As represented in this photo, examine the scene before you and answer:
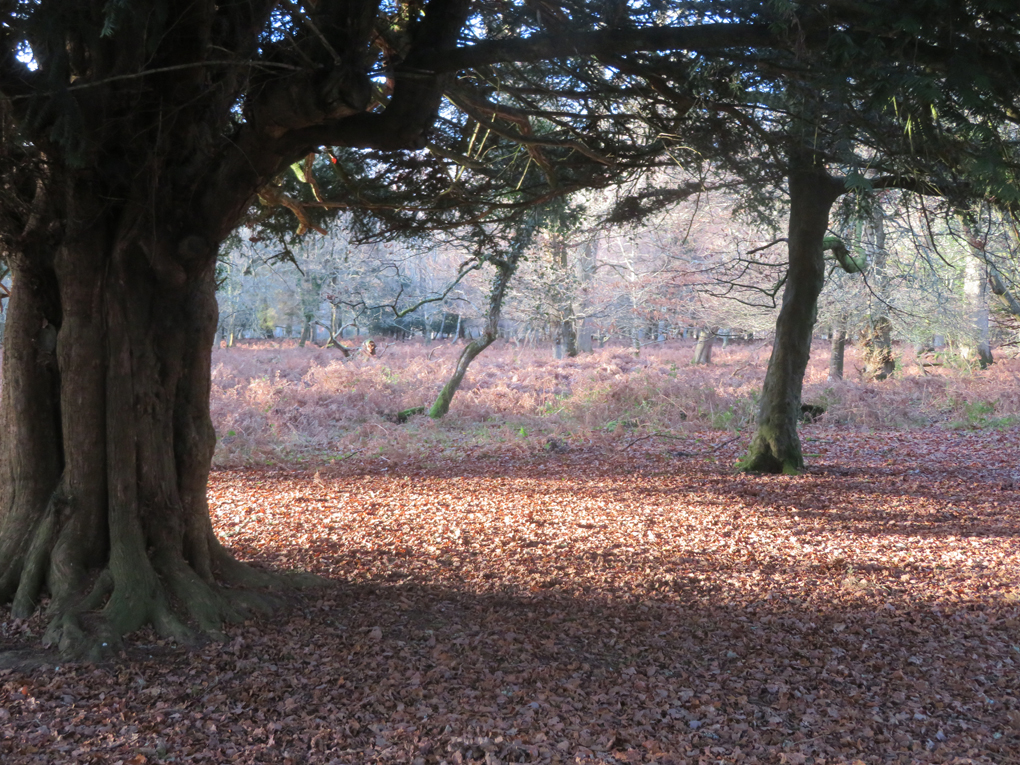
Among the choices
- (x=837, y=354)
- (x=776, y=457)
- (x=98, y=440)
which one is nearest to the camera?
(x=98, y=440)

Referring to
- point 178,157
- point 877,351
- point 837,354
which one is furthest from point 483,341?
point 837,354

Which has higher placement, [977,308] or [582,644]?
[977,308]

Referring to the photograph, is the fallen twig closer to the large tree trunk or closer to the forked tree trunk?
the large tree trunk

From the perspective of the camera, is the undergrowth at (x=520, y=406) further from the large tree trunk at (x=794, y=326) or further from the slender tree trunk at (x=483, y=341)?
the large tree trunk at (x=794, y=326)

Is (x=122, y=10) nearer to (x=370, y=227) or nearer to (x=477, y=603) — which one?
(x=477, y=603)

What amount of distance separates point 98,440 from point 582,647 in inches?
126

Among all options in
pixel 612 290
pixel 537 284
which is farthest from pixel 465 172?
pixel 612 290

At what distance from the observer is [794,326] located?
9914 millimetres

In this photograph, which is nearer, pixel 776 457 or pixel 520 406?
pixel 776 457

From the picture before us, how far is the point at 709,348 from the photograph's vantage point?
29078mm

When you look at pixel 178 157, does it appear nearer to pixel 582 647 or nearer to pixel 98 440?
pixel 98 440

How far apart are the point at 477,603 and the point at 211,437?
2.18 metres

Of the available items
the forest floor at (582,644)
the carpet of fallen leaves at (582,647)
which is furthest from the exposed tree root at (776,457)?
the carpet of fallen leaves at (582,647)

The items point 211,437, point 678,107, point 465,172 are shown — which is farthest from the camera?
point 465,172
